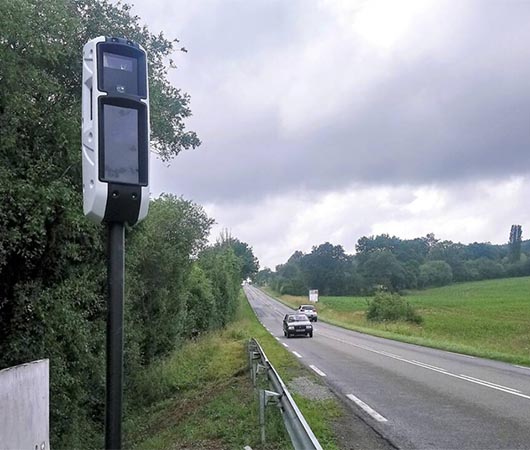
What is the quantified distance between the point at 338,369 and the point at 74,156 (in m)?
11.8

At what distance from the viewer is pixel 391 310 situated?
53062 mm

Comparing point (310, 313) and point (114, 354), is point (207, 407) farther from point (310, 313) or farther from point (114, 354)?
point (310, 313)

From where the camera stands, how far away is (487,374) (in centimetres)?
1639

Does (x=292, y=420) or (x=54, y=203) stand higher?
(x=54, y=203)

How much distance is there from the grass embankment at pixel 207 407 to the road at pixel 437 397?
100cm

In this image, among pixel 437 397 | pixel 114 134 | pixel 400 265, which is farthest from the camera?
pixel 400 265

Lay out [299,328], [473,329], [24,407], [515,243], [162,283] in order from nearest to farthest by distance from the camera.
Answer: [24,407] < [162,283] < [299,328] < [473,329] < [515,243]

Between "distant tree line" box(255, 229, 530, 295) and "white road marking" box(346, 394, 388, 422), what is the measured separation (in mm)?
109854

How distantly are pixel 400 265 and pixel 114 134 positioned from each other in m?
125

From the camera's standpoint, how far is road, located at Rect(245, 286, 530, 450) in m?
8.33

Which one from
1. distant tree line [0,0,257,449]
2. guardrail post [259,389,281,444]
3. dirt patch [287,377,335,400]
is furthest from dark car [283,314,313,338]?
guardrail post [259,389,281,444]

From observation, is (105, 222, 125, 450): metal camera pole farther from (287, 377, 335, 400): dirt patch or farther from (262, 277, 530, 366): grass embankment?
(262, 277, 530, 366): grass embankment

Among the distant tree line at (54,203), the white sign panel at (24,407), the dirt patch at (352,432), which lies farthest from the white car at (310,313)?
the white sign panel at (24,407)

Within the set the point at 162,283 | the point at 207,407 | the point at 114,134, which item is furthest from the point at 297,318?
the point at 114,134
